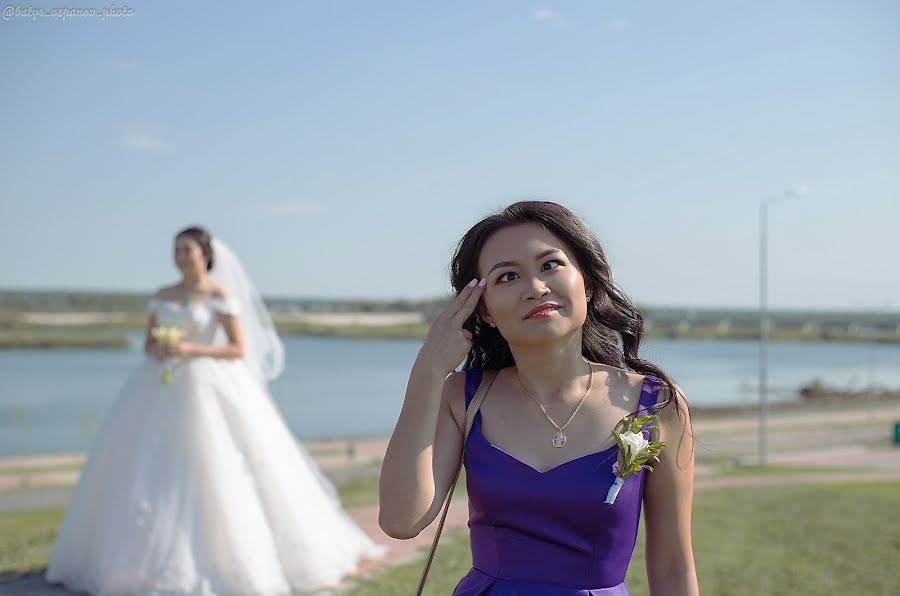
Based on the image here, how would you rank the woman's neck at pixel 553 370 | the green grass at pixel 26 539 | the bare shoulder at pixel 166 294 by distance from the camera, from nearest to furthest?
the woman's neck at pixel 553 370 → the bare shoulder at pixel 166 294 → the green grass at pixel 26 539

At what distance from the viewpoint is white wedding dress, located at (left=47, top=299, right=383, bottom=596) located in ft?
21.7

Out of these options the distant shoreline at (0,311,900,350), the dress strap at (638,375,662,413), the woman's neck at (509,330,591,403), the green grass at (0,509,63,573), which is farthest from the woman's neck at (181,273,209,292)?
the distant shoreline at (0,311,900,350)

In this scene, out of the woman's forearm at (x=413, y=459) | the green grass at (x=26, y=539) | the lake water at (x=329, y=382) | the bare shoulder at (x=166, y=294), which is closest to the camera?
the woman's forearm at (x=413, y=459)

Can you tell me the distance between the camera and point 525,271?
2.28 meters

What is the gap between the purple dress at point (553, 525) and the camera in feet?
7.18

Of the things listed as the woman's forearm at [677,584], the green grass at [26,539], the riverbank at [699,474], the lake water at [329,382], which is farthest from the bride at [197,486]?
the woman's forearm at [677,584]

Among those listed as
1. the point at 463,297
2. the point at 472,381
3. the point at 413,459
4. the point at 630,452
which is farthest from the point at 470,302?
the point at 630,452

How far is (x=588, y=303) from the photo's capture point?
2555 millimetres

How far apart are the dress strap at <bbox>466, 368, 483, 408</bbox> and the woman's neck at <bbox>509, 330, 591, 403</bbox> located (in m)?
0.12

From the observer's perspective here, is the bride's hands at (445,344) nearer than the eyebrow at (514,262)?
Yes

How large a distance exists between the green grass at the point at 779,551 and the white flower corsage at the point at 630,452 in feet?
15.9

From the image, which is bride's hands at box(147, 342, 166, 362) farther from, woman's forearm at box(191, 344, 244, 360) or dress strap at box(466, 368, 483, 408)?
dress strap at box(466, 368, 483, 408)

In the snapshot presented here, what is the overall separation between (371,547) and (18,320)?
103 m

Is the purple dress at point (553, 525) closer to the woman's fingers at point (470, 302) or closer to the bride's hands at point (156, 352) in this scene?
the woman's fingers at point (470, 302)
